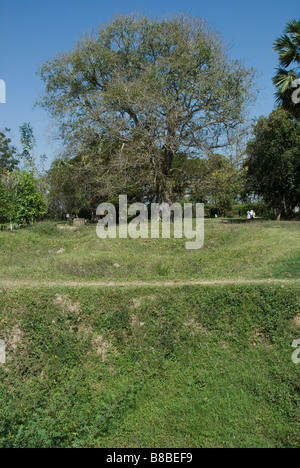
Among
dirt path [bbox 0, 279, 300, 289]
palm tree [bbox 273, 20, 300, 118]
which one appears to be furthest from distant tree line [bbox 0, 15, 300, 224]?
dirt path [bbox 0, 279, 300, 289]

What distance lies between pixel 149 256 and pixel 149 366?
17.3ft

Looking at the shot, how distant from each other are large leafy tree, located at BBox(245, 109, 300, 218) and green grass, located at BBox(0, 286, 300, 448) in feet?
40.8

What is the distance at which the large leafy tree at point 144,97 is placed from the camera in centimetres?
1603

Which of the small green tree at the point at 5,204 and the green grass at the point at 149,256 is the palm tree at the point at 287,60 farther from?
the small green tree at the point at 5,204

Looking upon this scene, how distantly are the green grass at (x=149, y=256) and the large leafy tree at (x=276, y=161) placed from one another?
4557 mm

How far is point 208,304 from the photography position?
7.08m

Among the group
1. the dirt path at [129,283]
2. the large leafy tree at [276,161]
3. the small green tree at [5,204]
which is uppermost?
the large leafy tree at [276,161]

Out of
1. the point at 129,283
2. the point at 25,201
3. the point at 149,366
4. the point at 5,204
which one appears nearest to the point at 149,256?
the point at 129,283

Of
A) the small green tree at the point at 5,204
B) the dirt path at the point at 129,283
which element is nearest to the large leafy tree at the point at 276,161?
the small green tree at the point at 5,204

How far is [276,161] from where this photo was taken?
18453 mm

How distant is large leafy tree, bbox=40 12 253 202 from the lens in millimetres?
16031

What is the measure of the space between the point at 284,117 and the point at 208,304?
45.0 feet
